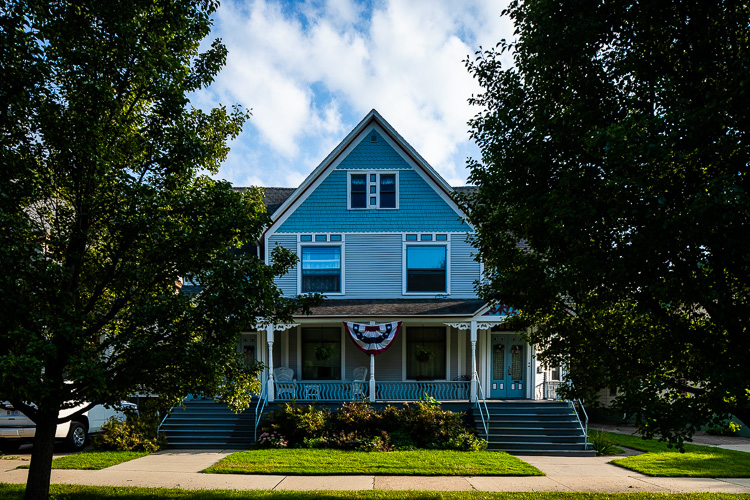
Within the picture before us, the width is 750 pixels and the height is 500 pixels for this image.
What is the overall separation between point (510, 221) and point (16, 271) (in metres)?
7.01

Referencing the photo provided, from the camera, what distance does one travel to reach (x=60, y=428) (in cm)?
1394

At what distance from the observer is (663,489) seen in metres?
10.2

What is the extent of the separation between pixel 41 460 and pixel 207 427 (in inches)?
337

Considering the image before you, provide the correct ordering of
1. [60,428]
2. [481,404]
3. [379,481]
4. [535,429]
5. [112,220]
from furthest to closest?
[481,404]
[535,429]
[60,428]
[379,481]
[112,220]

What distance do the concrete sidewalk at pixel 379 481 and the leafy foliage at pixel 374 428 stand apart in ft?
10.3

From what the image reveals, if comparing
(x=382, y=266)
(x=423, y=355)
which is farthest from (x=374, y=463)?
(x=382, y=266)

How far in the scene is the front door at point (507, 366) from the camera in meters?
18.3

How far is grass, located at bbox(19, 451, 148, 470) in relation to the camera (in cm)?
1170

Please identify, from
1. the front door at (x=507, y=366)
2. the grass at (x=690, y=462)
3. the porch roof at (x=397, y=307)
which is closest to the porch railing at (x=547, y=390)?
the front door at (x=507, y=366)

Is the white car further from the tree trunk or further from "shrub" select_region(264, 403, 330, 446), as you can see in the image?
the tree trunk

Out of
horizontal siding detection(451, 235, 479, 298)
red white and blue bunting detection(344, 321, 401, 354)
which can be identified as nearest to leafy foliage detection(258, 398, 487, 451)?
red white and blue bunting detection(344, 321, 401, 354)

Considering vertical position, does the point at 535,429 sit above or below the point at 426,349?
below

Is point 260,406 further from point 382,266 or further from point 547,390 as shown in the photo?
point 547,390

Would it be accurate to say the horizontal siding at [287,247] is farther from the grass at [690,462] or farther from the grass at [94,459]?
the grass at [690,462]
